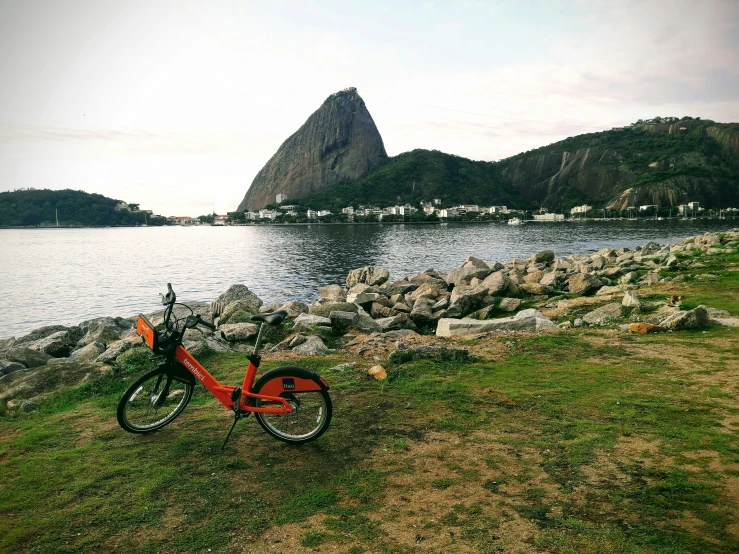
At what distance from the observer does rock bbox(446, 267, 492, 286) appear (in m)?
23.7

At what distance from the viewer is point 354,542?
3.67 m

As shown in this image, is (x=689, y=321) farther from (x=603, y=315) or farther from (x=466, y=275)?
(x=466, y=275)

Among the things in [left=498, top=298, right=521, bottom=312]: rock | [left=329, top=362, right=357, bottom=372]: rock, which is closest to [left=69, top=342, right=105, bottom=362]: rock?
[left=329, top=362, right=357, bottom=372]: rock

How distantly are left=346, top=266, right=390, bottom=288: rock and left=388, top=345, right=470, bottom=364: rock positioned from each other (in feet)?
58.2

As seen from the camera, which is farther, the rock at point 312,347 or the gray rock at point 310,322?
the gray rock at point 310,322

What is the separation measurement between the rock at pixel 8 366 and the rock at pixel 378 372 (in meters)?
9.48

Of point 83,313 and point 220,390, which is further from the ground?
point 220,390

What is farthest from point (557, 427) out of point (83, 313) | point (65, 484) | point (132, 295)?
point (132, 295)

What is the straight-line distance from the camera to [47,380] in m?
8.67

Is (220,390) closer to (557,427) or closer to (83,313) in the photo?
(557,427)

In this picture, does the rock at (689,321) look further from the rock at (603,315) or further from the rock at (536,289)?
the rock at (536,289)

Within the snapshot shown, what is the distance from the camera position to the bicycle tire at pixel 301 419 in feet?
17.7

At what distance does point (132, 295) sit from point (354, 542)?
3318 centimetres

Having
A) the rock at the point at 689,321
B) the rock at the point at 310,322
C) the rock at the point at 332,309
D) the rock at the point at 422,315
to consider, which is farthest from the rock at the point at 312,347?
the rock at the point at 689,321
